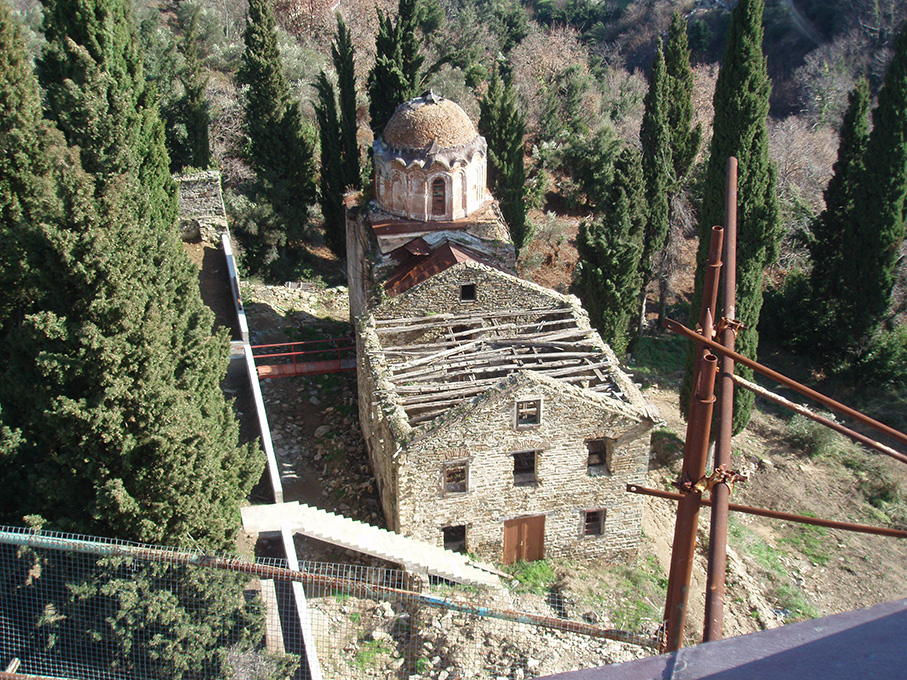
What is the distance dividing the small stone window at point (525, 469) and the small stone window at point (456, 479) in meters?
1.21

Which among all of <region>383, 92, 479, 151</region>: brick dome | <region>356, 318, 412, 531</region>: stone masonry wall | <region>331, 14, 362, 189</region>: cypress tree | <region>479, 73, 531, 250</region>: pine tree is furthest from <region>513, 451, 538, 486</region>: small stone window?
<region>331, 14, 362, 189</region>: cypress tree

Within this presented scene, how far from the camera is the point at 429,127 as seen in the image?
2383cm

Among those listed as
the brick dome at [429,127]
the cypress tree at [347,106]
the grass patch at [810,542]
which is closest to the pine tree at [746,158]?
the grass patch at [810,542]

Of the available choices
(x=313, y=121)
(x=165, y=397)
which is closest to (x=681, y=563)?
(x=165, y=397)

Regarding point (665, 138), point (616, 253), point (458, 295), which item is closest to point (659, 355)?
point (616, 253)

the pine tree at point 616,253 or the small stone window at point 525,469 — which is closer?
the small stone window at point 525,469

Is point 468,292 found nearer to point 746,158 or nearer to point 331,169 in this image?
point 746,158

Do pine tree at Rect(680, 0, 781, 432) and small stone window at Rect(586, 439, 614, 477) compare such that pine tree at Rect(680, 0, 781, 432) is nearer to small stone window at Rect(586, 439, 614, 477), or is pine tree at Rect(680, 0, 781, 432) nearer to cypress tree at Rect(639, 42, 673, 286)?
cypress tree at Rect(639, 42, 673, 286)

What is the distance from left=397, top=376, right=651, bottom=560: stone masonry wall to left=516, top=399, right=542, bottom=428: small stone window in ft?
0.39

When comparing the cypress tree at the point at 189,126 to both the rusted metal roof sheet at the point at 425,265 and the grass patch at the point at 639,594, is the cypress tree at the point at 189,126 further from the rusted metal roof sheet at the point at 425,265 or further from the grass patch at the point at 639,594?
the grass patch at the point at 639,594

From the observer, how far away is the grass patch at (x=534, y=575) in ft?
61.8

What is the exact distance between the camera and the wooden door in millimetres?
19062

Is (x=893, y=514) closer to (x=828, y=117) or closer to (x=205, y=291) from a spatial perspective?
(x=205, y=291)

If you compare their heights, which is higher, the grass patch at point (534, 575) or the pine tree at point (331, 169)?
the pine tree at point (331, 169)
